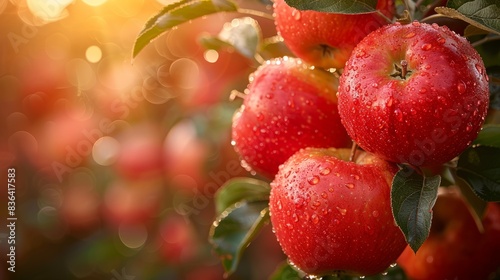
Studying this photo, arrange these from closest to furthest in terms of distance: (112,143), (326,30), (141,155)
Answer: (326,30) < (141,155) < (112,143)

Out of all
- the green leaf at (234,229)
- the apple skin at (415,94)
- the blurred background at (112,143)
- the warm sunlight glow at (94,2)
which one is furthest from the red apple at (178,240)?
the apple skin at (415,94)

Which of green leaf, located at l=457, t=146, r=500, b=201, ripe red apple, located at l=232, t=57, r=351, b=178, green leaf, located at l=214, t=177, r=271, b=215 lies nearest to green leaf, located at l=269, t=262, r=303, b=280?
green leaf, located at l=214, t=177, r=271, b=215

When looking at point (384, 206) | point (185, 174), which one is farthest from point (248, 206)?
point (185, 174)

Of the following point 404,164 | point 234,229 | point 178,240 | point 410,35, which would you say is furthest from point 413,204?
point 178,240

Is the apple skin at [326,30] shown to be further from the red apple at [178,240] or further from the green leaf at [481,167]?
the red apple at [178,240]

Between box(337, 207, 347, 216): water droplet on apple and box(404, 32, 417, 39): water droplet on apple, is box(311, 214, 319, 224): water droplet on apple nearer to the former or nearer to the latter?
box(337, 207, 347, 216): water droplet on apple

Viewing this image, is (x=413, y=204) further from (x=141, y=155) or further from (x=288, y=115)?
(x=141, y=155)

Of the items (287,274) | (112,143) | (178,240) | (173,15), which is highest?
(173,15)
